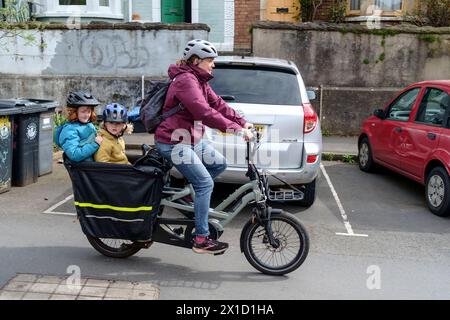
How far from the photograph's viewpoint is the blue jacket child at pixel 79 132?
4.53 meters

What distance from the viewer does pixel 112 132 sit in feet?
15.2

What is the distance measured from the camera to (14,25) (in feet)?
37.2

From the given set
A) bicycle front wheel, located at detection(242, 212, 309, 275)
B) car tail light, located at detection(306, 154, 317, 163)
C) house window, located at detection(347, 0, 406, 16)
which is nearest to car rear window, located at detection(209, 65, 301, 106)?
car tail light, located at detection(306, 154, 317, 163)

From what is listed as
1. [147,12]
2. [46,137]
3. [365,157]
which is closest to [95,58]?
[147,12]

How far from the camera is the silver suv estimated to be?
605cm

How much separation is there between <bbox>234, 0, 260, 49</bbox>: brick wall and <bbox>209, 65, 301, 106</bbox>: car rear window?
7.63m

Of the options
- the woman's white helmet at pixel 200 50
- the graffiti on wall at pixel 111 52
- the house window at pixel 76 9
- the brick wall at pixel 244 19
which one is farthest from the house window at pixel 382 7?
the woman's white helmet at pixel 200 50

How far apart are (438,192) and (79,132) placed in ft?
14.4

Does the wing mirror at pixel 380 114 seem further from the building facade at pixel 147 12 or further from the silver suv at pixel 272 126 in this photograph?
the building facade at pixel 147 12

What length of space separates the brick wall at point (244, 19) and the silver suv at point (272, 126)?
25.4 feet

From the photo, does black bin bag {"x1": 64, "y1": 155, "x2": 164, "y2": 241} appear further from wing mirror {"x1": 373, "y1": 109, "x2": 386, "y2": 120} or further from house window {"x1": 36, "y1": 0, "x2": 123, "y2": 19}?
house window {"x1": 36, "y1": 0, "x2": 123, "y2": 19}

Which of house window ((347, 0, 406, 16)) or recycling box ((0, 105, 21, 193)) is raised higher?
house window ((347, 0, 406, 16))

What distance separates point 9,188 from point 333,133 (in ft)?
22.9
